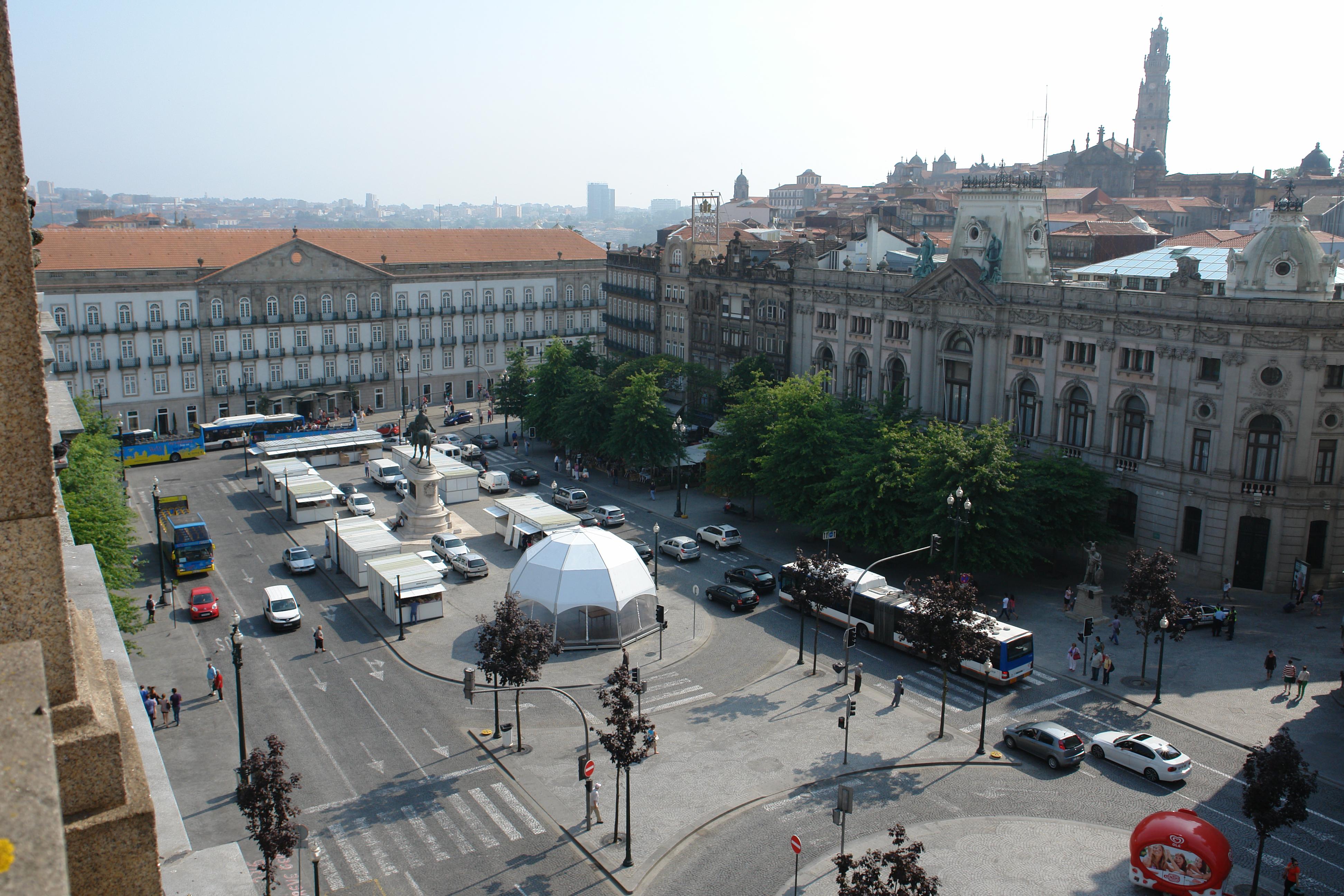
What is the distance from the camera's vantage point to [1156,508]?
53.1 meters

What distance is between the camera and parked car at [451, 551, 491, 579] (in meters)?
54.6

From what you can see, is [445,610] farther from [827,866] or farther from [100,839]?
[100,839]

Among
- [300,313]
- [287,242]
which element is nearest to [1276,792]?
[300,313]

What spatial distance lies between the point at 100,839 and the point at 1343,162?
20882 centimetres

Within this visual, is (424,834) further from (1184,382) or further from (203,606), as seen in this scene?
(1184,382)

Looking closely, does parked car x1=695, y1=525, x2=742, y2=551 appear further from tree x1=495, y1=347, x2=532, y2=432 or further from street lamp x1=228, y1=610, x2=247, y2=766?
tree x1=495, y1=347, x2=532, y2=432

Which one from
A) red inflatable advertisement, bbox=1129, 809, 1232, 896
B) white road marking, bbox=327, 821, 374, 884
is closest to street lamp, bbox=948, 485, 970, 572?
red inflatable advertisement, bbox=1129, 809, 1232, 896

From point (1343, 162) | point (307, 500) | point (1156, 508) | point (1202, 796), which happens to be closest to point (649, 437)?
point (307, 500)

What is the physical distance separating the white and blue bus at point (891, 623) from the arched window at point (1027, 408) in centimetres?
1604

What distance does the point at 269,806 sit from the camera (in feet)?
83.0

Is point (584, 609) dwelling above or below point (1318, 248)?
below

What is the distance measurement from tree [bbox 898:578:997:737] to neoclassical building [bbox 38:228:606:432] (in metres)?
67.9

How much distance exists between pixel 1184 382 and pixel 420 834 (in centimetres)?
4122

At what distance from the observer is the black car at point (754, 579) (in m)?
51.9
